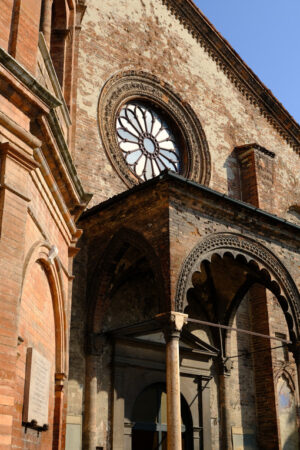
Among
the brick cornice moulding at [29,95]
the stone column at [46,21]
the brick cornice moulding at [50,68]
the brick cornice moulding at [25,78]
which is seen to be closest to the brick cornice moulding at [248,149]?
the brick cornice moulding at [50,68]

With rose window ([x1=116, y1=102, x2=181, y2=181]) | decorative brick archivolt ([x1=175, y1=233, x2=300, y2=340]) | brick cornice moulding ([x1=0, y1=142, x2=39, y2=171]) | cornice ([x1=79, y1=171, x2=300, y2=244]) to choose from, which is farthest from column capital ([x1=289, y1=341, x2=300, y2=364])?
brick cornice moulding ([x1=0, y1=142, x2=39, y2=171])

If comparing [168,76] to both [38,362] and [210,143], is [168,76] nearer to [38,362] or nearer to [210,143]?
[210,143]

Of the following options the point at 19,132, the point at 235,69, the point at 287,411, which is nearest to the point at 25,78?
the point at 19,132

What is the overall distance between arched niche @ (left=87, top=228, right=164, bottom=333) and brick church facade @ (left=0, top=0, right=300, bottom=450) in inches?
1.4

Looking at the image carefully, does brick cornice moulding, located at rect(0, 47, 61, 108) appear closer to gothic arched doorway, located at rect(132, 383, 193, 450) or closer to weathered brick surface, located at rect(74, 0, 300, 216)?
weathered brick surface, located at rect(74, 0, 300, 216)

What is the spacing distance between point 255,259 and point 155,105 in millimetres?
5068

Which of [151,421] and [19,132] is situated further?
[151,421]

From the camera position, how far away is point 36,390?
625 cm

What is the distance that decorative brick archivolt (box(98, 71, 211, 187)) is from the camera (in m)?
12.7

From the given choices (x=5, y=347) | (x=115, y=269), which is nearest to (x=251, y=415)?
(x=115, y=269)

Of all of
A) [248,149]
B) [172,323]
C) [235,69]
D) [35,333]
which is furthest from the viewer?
[235,69]

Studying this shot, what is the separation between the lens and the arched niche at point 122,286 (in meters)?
10.8

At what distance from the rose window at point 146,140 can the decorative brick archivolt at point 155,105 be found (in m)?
0.21

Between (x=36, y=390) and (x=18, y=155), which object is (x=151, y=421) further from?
(x=18, y=155)
